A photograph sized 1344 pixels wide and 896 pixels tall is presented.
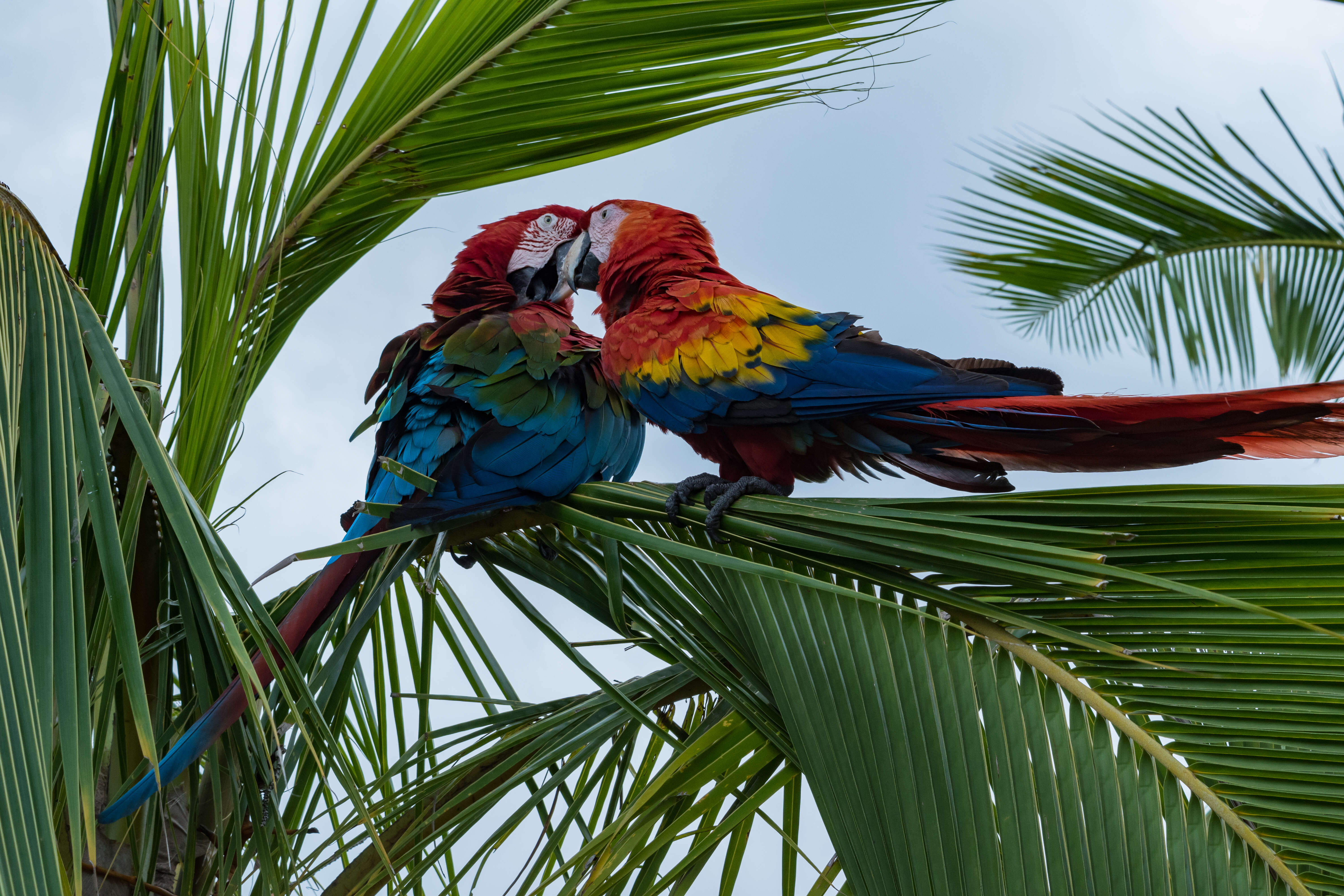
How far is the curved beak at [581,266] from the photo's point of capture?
5.07ft

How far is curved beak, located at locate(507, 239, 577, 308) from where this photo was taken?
A: 62.1 inches

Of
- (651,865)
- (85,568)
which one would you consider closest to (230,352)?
(85,568)

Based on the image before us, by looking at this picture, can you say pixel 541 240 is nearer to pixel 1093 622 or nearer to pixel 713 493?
pixel 713 493

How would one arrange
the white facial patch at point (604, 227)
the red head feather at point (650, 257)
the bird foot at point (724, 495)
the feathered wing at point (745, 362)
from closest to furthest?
1. the bird foot at point (724, 495)
2. the feathered wing at point (745, 362)
3. the red head feather at point (650, 257)
4. the white facial patch at point (604, 227)

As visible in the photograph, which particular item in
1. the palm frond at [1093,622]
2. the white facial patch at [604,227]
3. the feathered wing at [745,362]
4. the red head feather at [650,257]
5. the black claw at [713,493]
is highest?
the white facial patch at [604,227]

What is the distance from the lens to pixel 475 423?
1240mm

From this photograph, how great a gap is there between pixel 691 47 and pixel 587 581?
Result: 0.63 metres

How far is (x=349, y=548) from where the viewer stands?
875mm

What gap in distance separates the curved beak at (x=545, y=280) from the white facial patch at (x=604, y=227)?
49 millimetres

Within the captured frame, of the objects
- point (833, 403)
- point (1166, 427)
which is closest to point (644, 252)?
point (833, 403)

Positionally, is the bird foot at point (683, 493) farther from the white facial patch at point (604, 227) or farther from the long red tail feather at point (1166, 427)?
the white facial patch at point (604, 227)

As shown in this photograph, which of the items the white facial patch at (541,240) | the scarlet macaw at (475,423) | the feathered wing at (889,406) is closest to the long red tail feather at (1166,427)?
the feathered wing at (889,406)

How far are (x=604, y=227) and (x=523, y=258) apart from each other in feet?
0.48

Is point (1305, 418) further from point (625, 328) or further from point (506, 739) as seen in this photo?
point (506, 739)
